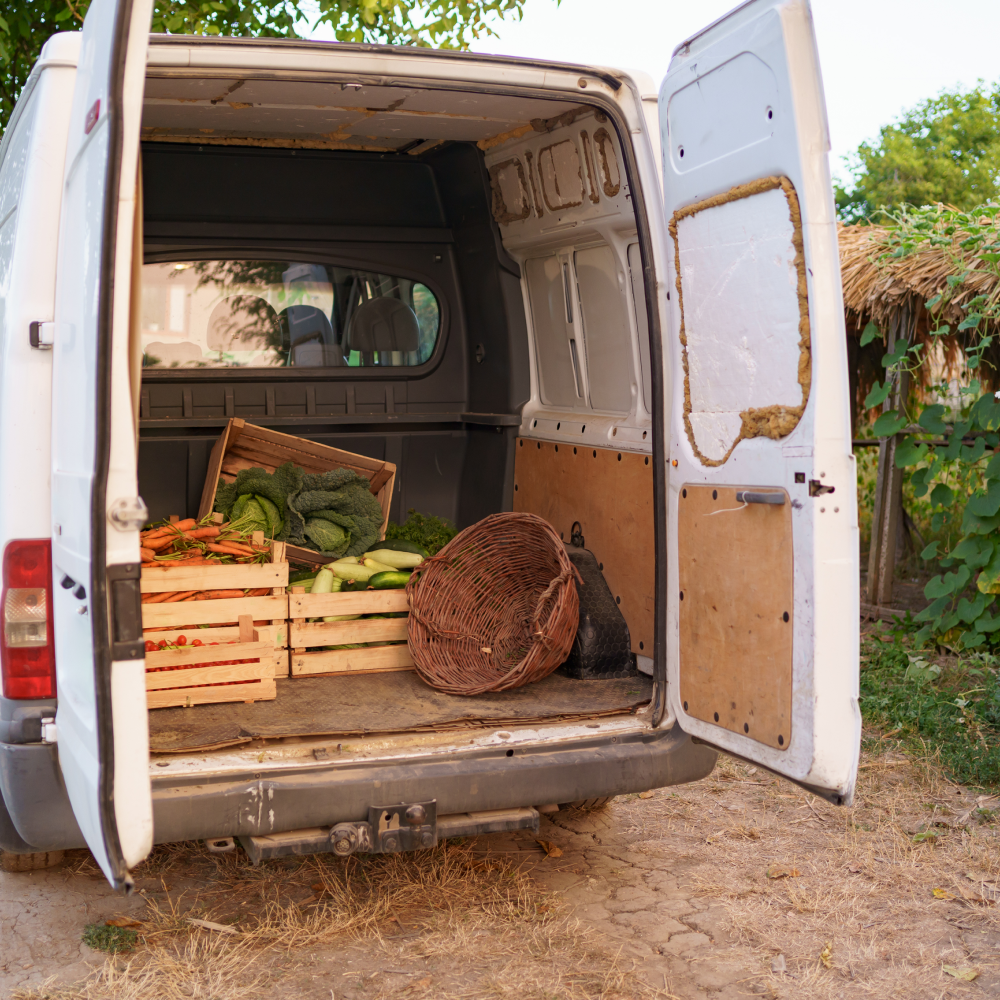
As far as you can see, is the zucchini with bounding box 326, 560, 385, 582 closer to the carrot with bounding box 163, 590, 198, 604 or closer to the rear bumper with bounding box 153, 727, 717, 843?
the carrot with bounding box 163, 590, 198, 604

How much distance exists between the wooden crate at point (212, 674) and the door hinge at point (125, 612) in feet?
4.03

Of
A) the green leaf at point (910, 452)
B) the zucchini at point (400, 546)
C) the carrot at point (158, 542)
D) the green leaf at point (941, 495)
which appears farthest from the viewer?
the green leaf at point (910, 452)

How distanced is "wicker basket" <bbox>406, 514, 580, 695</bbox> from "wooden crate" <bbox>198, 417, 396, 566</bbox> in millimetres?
850

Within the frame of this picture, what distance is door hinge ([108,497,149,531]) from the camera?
2.25m

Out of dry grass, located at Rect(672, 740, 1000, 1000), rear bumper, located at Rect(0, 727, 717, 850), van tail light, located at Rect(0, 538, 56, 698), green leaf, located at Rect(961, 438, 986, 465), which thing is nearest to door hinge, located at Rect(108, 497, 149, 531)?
van tail light, located at Rect(0, 538, 56, 698)

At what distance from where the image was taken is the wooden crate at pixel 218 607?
3.57 m

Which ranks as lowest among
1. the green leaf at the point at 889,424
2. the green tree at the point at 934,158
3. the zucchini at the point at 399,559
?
the zucchini at the point at 399,559

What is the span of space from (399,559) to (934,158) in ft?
127

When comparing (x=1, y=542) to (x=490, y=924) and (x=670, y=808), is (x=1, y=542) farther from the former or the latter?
(x=670, y=808)

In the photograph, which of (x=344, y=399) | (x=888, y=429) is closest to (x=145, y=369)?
(x=344, y=399)

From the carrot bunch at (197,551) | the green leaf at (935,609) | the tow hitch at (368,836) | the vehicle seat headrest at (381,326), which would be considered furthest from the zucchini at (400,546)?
the green leaf at (935,609)

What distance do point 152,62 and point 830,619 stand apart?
7.63 ft

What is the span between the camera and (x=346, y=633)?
13.1ft

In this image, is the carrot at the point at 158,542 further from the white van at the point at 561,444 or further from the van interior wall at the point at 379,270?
the van interior wall at the point at 379,270
